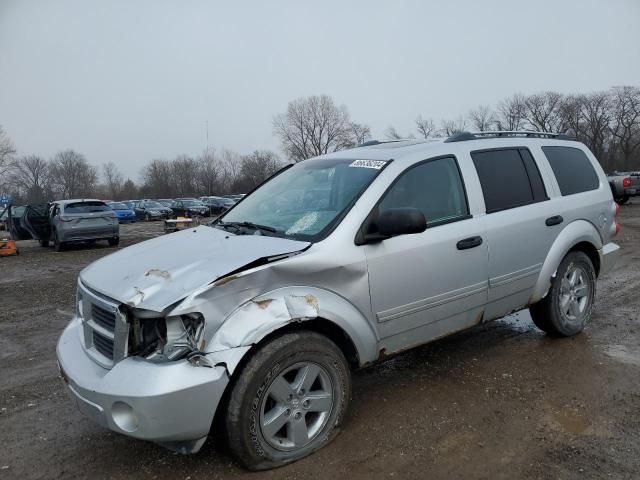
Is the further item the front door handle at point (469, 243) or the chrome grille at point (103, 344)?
the front door handle at point (469, 243)

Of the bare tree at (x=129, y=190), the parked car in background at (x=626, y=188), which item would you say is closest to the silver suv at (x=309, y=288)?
the parked car in background at (x=626, y=188)

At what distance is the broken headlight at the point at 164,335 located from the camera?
2453mm

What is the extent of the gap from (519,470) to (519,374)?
4.50ft

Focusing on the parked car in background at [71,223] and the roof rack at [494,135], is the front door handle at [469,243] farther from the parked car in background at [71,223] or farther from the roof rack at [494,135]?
the parked car in background at [71,223]

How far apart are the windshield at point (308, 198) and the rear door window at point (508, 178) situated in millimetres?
943

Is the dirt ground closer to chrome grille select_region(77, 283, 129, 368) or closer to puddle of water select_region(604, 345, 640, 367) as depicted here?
puddle of water select_region(604, 345, 640, 367)

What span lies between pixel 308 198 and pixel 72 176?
95209mm

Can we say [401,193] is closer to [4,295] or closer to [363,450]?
[363,450]

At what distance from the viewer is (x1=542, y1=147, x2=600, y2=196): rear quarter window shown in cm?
452

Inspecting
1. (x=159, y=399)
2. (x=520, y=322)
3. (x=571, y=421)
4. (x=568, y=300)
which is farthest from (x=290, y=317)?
(x=520, y=322)

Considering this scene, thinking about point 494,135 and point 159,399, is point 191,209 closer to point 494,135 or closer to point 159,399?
point 494,135

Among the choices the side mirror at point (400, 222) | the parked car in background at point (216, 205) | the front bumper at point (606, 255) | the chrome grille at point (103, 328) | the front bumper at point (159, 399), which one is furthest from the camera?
the parked car in background at point (216, 205)

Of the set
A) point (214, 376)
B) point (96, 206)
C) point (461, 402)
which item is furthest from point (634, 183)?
point (214, 376)

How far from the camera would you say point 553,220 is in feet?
13.9
